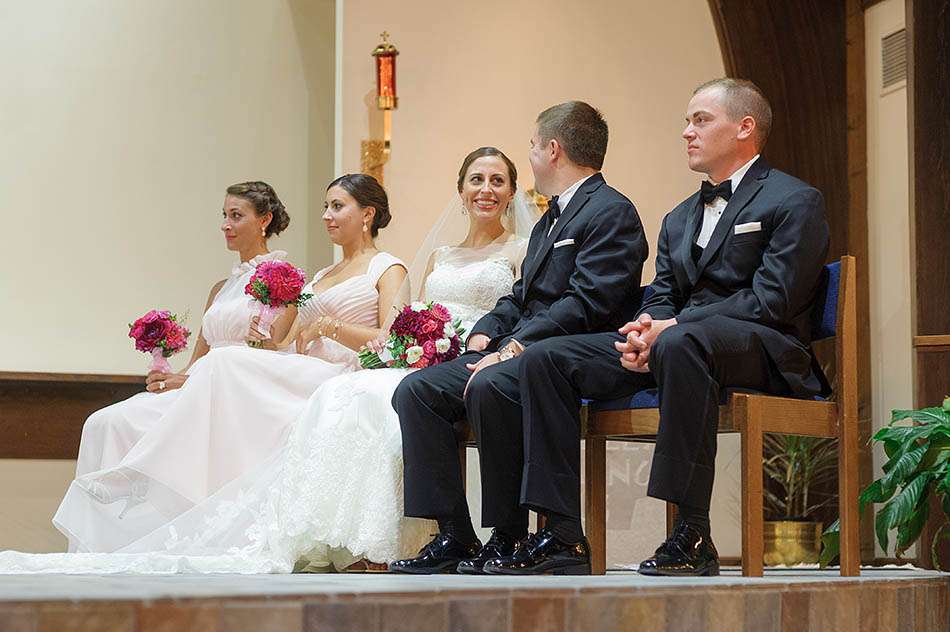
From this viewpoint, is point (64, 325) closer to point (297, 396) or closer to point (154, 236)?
point (154, 236)

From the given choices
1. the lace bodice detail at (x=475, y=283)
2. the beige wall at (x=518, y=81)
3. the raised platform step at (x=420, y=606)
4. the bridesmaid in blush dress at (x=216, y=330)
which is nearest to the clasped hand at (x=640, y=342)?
the raised platform step at (x=420, y=606)

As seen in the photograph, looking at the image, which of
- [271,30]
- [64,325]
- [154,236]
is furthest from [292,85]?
[64,325]

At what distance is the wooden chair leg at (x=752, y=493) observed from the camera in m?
3.01

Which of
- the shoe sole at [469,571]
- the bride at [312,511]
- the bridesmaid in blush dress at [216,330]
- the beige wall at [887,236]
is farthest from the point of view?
the beige wall at [887,236]

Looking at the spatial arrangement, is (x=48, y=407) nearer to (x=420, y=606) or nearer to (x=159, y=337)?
(x=159, y=337)

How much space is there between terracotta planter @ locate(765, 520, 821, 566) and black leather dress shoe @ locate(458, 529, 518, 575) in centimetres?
255

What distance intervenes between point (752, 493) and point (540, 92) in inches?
152

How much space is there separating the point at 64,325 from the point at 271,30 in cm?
200

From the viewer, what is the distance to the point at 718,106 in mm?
3547

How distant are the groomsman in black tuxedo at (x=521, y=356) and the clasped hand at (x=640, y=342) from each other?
0.91 feet

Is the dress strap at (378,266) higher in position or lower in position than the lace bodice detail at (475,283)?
higher

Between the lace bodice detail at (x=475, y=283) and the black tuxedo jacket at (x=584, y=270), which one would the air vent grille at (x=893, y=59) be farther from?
the black tuxedo jacket at (x=584, y=270)

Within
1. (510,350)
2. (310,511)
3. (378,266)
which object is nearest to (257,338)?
(378,266)

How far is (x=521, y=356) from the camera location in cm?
333
